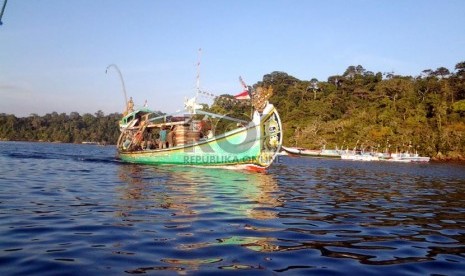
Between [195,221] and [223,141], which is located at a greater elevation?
[223,141]

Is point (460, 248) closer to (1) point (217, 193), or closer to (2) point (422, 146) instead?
(1) point (217, 193)

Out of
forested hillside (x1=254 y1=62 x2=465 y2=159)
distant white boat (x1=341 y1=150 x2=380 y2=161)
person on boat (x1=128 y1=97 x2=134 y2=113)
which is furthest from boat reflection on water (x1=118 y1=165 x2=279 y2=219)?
forested hillside (x1=254 y1=62 x2=465 y2=159)

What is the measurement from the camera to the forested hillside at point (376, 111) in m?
99.1

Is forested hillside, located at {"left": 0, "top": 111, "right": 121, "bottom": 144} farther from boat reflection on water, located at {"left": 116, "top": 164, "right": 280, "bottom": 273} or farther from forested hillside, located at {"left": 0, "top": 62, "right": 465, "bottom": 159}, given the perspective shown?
boat reflection on water, located at {"left": 116, "top": 164, "right": 280, "bottom": 273}

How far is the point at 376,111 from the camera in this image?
386ft

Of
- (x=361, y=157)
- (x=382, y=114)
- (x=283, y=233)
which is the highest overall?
(x=382, y=114)

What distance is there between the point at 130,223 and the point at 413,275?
5771 mm

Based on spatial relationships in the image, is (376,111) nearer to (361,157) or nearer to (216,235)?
(361,157)

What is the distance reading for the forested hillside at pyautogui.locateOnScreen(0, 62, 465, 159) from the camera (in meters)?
99.1

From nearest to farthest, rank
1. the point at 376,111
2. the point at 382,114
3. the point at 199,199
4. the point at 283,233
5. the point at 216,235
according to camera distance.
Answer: the point at 216,235 < the point at 283,233 < the point at 199,199 < the point at 382,114 < the point at 376,111

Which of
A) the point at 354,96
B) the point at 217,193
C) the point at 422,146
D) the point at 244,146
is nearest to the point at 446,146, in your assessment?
the point at 422,146

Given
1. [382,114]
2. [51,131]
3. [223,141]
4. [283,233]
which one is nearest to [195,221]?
[283,233]

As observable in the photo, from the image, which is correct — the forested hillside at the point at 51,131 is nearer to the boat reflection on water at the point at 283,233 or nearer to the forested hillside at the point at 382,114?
the forested hillside at the point at 382,114

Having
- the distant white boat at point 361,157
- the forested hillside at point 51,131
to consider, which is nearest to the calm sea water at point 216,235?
the distant white boat at point 361,157
